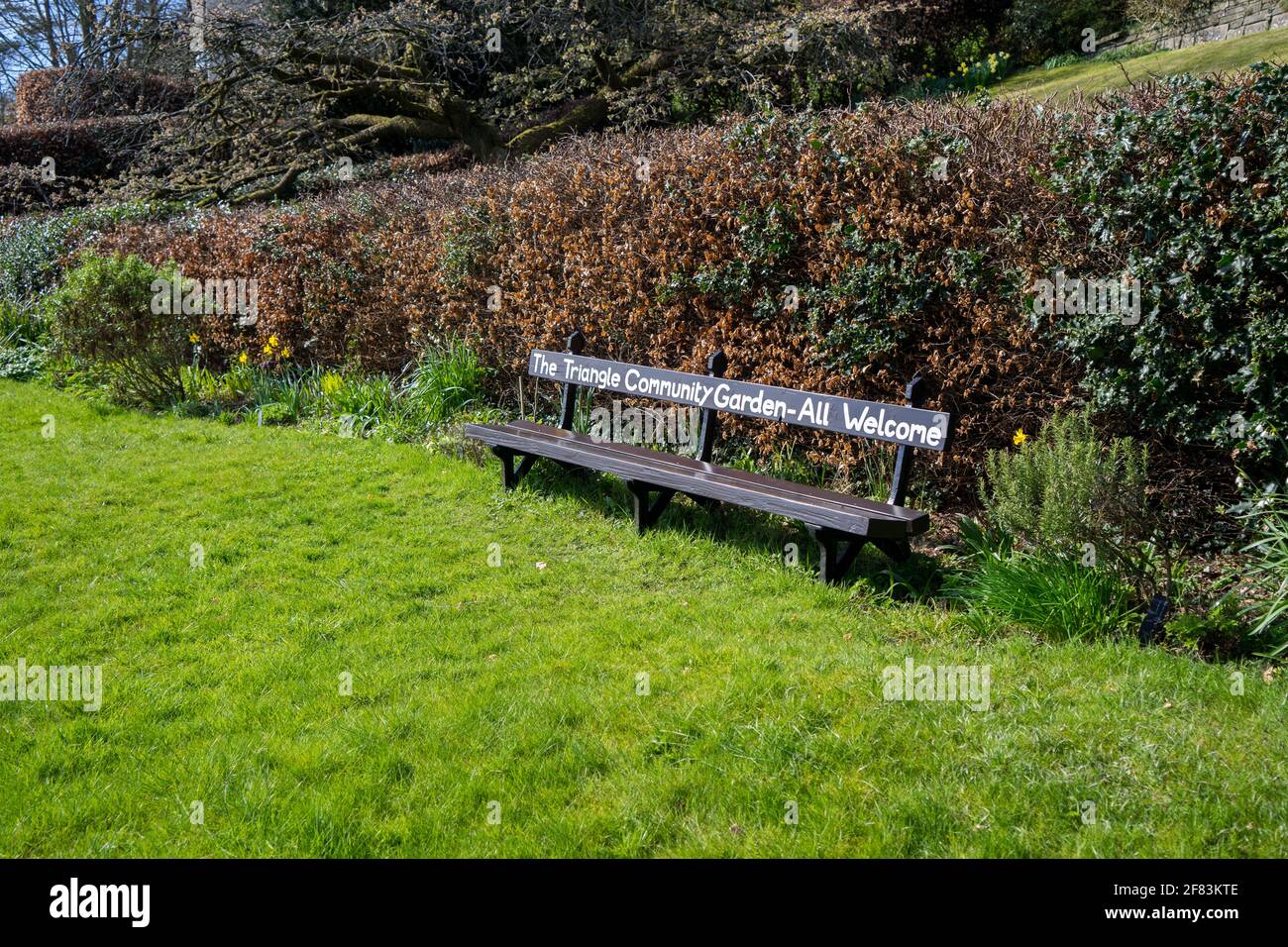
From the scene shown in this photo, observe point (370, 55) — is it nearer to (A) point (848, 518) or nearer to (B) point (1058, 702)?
(A) point (848, 518)

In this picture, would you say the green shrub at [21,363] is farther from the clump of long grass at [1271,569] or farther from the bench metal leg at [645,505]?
the clump of long grass at [1271,569]

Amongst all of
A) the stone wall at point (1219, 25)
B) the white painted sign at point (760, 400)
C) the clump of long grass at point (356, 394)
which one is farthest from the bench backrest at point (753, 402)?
the stone wall at point (1219, 25)

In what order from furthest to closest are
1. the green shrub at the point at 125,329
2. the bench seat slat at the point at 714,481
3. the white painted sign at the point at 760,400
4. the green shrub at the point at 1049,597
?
the green shrub at the point at 125,329 < the white painted sign at the point at 760,400 < the bench seat slat at the point at 714,481 < the green shrub at the point at 1049,597

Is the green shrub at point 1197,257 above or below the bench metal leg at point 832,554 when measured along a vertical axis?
above

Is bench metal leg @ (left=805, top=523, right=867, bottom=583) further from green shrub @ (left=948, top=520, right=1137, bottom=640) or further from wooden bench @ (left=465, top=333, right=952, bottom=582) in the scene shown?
→ green shrub @ (left=948, top=520, right=1137, bottom=640)

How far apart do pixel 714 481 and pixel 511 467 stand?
1815mm

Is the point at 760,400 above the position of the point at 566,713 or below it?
above

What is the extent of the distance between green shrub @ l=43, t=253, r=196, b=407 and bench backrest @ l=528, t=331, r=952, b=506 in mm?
4404

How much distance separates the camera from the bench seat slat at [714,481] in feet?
14.2

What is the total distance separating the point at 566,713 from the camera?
3637 millimetres

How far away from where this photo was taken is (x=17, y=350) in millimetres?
11266

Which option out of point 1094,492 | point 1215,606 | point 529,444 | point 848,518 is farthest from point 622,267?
point 1215,606

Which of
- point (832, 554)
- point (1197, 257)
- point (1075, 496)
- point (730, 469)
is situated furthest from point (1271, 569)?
point (730, 469)

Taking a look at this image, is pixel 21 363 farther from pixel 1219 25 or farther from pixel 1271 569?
pixel 1219 25
